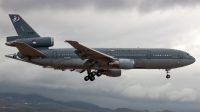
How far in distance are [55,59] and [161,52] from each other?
58.6 ft

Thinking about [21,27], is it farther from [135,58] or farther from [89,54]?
[135,58]

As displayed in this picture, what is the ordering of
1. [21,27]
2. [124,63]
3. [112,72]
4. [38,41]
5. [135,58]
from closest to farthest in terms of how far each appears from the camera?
1. [124,63]
2. [38,41]
3. [135,58]
4. [21,27]
5. [112,72]

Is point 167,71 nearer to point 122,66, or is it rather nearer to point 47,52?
point 122,66

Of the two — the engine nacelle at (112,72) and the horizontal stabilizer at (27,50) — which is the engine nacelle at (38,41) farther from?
the engine nacelle at (112,72)

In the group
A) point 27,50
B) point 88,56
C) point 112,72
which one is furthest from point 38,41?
point 112,72

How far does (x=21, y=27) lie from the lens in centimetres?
6456

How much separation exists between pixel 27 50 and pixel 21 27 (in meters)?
6.07

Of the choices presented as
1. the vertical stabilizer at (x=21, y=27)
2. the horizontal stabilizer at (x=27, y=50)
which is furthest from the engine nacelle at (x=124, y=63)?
the vertical stabilizer at (x=21, y=27)


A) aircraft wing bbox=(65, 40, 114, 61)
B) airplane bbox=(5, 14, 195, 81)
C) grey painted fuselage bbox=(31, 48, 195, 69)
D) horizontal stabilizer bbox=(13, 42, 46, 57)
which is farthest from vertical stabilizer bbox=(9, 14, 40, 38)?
aircraft wing bbox=(65, 40, 114, 61)

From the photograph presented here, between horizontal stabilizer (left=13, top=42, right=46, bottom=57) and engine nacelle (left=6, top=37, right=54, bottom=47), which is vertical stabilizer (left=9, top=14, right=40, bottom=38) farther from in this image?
horizontal stabilizer (left=13, top=42, right=46, bottom=57)

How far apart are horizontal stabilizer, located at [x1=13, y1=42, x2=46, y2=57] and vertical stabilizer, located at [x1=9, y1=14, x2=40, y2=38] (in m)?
4.00

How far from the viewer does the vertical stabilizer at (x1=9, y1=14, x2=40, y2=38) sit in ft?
211

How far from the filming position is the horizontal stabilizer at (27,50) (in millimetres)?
58594

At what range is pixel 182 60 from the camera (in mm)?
65812
